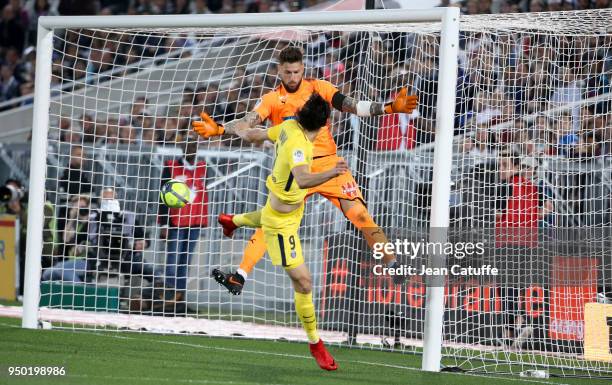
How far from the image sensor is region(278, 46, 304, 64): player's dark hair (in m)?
10.5

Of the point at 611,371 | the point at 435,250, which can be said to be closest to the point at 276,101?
the point at 435,250

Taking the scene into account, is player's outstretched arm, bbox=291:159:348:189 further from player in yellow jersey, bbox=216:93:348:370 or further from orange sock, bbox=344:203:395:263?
orange sock, bbox=344:203:395:263

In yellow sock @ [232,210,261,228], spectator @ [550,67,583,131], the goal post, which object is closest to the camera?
yellow sock @ [232,210,261,228]

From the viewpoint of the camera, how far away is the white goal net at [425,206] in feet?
38.3

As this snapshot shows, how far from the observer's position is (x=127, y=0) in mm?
22953

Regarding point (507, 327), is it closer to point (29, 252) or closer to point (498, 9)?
point (29, 252)

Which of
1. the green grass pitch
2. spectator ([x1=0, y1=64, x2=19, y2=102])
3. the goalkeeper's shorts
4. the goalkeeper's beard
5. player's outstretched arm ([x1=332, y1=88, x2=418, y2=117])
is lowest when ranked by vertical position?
the green grass pitch

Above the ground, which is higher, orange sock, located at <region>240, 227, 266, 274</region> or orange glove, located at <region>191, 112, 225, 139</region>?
orange glove, located at <region>191, 112, 225, 139</region>

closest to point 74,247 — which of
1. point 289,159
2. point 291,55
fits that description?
point 291,55

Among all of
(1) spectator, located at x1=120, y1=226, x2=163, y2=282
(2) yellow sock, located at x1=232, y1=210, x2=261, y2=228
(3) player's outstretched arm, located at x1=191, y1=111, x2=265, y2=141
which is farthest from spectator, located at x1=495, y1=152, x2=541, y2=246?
(1) spectator, located at x1=120, y1=226, x2=163, y2=282

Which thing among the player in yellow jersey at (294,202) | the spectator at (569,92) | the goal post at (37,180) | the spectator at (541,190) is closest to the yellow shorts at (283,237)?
the player in yellow jersey at (294,202)

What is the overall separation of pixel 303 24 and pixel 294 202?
2431 millimetres

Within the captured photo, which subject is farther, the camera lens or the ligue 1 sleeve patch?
the camera lens

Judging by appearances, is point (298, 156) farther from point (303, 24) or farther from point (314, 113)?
point (303, 24)
